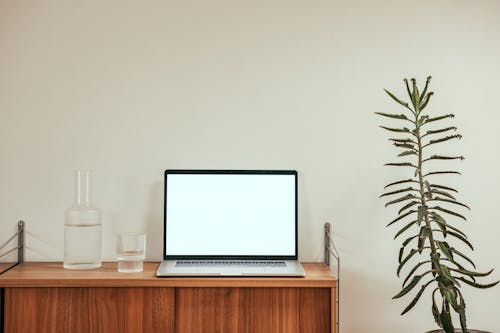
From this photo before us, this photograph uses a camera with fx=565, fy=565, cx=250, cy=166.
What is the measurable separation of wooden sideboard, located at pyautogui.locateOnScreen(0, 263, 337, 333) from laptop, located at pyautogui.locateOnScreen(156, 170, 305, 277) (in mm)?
256

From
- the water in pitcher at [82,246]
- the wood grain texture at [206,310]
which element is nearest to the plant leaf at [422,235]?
the wood grain texture at [206,310]

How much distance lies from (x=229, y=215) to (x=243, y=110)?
0.43 m

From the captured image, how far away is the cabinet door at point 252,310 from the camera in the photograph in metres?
1.92

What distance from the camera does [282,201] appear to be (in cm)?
221

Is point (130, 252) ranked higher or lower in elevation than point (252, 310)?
higher

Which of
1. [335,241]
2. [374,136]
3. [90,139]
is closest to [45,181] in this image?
[90,139]

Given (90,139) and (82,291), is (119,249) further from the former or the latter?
(90,139)

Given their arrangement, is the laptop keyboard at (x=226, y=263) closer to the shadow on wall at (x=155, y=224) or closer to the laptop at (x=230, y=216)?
the laptop at (x=230, y=216)

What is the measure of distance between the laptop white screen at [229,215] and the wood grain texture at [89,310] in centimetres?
30

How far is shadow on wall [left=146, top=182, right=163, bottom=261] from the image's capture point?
2270 mm

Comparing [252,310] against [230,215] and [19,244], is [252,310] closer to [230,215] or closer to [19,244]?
[230,215]

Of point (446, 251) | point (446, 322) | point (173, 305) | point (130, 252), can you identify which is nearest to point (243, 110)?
point (130, 252)

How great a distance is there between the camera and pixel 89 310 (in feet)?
6.28

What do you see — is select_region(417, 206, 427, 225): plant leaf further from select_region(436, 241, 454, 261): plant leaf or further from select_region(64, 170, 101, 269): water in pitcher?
select_region(64, 170, 101, 269): water in pitcher
